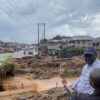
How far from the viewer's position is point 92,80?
9.00ft

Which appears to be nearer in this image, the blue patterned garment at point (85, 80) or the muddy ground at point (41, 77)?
the blue patterned garment at point (85, 80)

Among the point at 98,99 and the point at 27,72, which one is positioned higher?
the point at 98,99

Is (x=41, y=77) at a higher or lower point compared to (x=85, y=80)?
lower

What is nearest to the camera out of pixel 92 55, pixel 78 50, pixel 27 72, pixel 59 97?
pixel 92 55

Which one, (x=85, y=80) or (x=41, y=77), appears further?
(x=41, y=77)

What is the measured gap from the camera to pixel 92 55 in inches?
160

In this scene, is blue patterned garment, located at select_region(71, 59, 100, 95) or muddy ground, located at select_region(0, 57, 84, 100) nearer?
blue patterned garment, located at select_region(71, 59, 100, 95)

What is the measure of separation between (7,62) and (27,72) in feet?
20.8

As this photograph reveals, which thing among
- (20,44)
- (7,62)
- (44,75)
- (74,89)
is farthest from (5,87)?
(20,44)

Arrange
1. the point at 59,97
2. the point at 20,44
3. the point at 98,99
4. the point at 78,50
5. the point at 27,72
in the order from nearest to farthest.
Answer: the point at 98,99
the point at 59,97
the point at 27,72
the point at 78,50
the point at 20,44

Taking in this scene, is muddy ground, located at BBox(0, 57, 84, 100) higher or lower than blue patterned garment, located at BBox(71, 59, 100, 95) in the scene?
lower

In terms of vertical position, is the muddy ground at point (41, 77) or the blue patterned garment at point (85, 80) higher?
the blue patterned garment at point (85, 80)

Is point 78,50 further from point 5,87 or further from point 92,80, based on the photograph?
point 92,80

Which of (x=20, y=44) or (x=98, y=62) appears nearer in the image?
(x=98, y=62)
